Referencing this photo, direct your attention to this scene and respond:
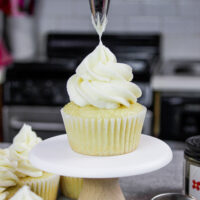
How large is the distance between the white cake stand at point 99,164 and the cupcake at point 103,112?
25 millimetres

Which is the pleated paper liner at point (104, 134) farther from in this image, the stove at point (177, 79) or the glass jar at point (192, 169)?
the stove at point (177, 79)

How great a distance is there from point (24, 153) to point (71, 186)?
0.44 ft

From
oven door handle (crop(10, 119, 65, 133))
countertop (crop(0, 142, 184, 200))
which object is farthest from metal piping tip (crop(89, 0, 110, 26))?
oven door handle (crop(10, 119, 65, 133))

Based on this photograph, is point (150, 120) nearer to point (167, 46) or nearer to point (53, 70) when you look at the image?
point (53, 70)

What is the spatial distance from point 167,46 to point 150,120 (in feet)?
3.10

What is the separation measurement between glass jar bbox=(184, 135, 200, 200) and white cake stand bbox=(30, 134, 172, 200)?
95 mm

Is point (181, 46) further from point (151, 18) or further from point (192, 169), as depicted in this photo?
point (192, 169)

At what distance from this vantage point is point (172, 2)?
9.53ft

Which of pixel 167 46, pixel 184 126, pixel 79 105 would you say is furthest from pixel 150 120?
pixel 79 105

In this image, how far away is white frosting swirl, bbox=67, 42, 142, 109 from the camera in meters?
0.79

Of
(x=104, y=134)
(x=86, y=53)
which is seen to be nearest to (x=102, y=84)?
(x=104, y=134)

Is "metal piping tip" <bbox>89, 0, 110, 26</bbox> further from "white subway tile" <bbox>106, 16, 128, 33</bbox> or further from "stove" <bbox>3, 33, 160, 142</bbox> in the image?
"white subway tile" <bbox>106, 16, 128, 33</bbox>

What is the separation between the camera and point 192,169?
0.89 metres

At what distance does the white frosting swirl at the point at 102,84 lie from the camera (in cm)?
79
